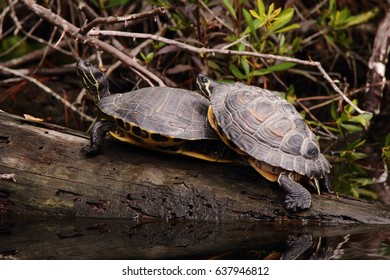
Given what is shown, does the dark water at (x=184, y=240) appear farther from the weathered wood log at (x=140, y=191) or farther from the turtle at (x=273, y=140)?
the turtle at (x=273, y=140)

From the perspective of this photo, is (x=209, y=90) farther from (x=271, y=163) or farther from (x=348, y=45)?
(x=348, y=45)

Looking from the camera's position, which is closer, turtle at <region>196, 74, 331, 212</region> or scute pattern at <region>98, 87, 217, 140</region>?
turtle at <region>196, 74, 331, 212</region>

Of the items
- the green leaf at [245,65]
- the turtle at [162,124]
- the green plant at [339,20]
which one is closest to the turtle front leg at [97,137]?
the turtle at [162,124]

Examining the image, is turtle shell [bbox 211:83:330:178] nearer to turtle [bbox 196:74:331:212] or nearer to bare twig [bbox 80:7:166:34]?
turtle [bbox 196:74:331:212]

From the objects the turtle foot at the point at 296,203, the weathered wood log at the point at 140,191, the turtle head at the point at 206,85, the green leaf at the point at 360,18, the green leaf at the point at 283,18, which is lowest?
the weathered wood log at the point at 140,191

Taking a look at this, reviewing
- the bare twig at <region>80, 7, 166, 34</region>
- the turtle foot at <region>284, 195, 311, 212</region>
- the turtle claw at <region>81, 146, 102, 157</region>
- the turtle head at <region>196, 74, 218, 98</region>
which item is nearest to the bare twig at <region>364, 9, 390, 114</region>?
the turtle head at <region>196, 74, 218, 98</region>
